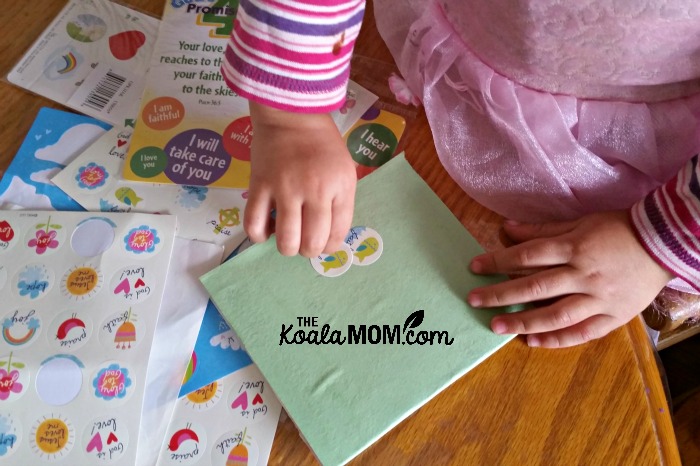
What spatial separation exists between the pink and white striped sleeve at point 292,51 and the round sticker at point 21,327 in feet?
0.75

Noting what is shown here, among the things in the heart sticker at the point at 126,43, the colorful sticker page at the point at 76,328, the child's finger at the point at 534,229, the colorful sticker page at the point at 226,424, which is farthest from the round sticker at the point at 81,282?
the child's finger at the point at 534,229

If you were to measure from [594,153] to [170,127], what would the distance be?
36 cm

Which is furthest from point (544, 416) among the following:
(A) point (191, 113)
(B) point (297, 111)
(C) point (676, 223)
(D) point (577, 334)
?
(A) point (191, 113)

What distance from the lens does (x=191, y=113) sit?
1.66 ft

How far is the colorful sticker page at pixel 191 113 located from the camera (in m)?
0.48

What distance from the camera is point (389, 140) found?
0.50 meters

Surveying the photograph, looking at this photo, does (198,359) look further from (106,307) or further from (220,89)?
(220,89)

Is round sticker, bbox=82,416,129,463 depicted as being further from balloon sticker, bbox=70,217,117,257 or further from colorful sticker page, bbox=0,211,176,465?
balloon sticker, bbox=70,217,117,257

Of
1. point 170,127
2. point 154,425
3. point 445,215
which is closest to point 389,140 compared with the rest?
point 445,215

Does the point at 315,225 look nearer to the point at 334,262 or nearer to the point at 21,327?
the point at 334,262

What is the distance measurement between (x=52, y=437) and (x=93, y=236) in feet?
0.50

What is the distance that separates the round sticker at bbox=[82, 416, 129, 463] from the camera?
38 centimetres

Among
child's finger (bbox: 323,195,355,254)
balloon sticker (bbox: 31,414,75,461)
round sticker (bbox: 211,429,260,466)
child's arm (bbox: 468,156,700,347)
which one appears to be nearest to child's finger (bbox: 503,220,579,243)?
child's arm (bbox: 468,156,700,347)

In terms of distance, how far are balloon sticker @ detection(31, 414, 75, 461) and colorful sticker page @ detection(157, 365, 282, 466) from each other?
→ 0.21 feet
